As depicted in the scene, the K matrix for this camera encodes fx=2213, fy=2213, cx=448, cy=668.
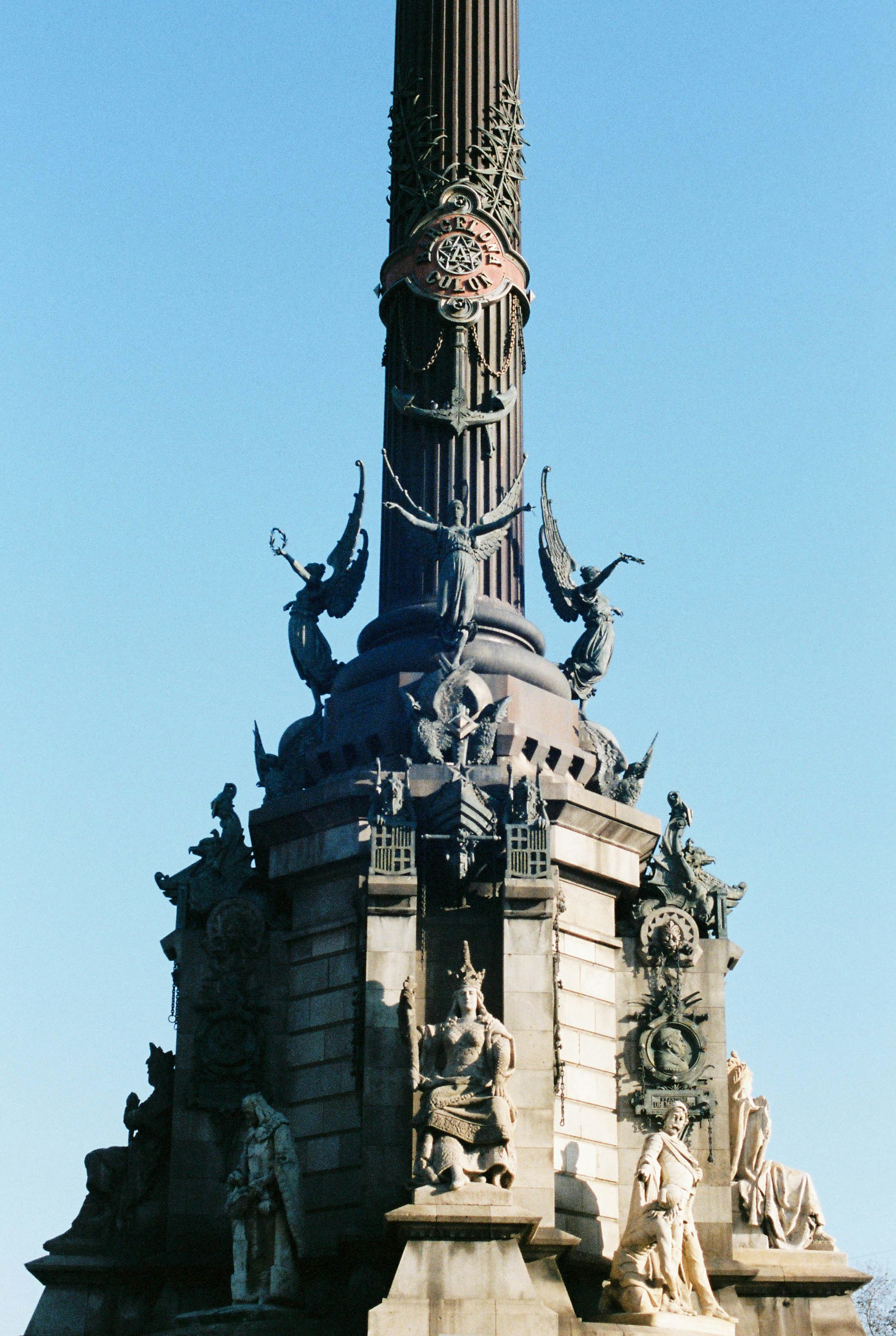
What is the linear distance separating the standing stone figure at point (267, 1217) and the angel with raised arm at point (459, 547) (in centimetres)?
704

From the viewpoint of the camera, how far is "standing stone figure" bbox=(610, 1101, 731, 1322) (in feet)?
87.1

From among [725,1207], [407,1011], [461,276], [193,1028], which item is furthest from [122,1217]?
[461,276]

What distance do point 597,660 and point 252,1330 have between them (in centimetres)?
1122

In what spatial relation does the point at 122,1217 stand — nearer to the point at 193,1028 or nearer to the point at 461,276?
the point at 193,1028

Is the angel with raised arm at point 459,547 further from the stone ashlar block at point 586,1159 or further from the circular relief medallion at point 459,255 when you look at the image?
the stone ashlar block at point 586,1159

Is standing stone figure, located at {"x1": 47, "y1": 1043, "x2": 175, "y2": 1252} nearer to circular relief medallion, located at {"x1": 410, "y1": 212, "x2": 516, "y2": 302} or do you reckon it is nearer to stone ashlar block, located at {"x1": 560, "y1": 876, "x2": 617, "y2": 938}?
stone ashlar block, located at {"x1": 560, "y1": 876, "x2": 617, "y2": 938}

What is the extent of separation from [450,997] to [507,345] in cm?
1052

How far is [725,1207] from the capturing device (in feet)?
96.3

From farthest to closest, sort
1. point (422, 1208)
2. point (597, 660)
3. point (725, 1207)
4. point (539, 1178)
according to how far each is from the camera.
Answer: point (597, 660), point (725, 1207), point (539, 1178), point (422, 1208)

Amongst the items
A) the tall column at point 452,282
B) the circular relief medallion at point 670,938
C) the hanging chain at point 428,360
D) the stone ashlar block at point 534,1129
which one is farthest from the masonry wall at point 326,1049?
the hanging chain at point 428,360

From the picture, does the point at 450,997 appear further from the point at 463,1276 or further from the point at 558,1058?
the point at 463,1276

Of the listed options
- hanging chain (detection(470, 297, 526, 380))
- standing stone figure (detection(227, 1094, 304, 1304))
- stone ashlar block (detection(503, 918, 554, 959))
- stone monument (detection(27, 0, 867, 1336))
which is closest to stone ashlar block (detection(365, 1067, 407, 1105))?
stone monument (detection(27, 0, 867, 1336))

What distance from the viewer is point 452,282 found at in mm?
33562

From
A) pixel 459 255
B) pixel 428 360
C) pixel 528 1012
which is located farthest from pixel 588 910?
pixel 459 255
